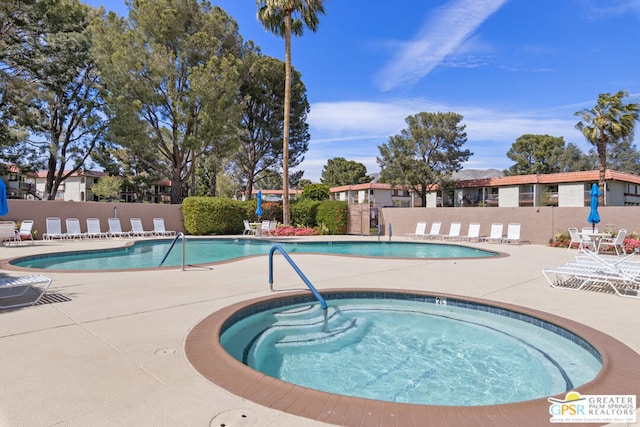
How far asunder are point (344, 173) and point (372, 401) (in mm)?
60263

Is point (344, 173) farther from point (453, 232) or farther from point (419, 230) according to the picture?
point (453, 232)

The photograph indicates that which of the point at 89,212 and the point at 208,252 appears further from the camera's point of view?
the point at 89,212

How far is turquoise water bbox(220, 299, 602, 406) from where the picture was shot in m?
3.42

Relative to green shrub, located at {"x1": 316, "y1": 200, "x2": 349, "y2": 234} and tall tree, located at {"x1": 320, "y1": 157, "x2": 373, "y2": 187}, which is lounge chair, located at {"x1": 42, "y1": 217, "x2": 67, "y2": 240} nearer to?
green shrub, located at {"x1": 316, "y1": 200, "x2": 349, "y2": 234}

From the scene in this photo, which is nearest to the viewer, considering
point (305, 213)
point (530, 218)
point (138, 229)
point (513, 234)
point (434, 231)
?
point (513, 234)

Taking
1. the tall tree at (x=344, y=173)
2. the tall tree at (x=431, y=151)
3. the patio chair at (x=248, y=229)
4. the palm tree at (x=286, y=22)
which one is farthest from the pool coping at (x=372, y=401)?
the tall tree at (x=344, y=173)

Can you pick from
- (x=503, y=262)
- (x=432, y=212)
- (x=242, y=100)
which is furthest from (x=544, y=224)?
(x=242, y=100)

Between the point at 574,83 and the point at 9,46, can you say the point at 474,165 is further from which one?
the point at 9,46

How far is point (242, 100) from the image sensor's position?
1049 inches

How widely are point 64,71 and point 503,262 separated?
24980mm

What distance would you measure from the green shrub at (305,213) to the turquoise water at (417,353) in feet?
55.2

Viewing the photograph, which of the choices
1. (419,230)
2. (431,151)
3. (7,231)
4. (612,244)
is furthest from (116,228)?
(431,151)

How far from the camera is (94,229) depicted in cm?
1678

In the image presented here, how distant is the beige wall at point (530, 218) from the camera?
48.8ft
